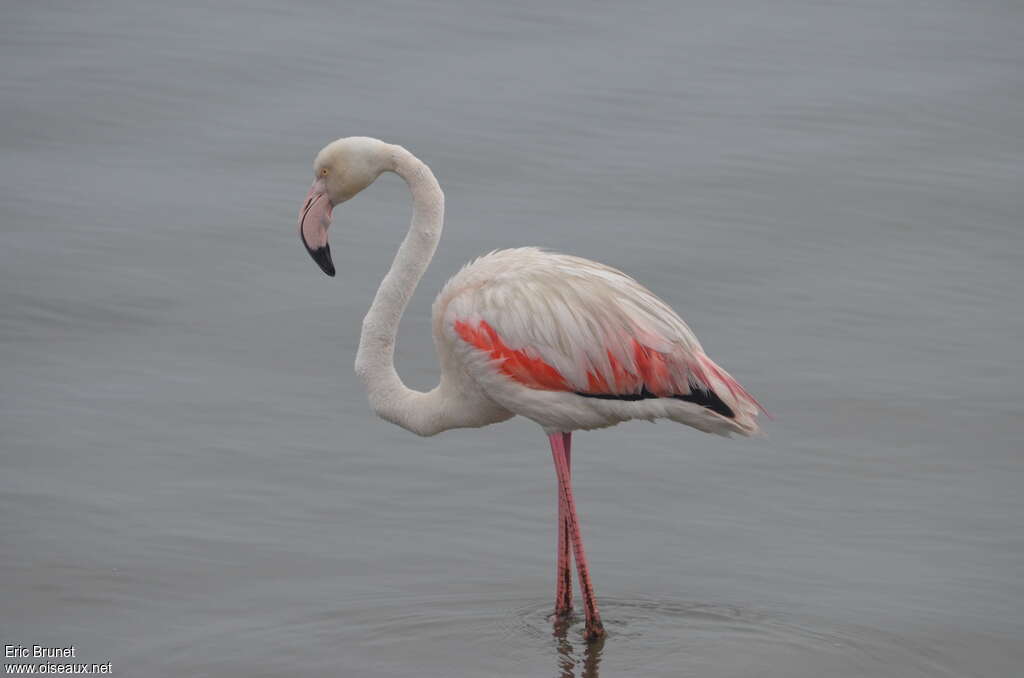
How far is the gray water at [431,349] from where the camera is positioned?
7.45 meters

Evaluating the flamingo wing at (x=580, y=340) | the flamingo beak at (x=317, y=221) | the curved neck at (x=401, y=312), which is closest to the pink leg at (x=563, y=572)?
the flamingo wing at (x=580, y=340)

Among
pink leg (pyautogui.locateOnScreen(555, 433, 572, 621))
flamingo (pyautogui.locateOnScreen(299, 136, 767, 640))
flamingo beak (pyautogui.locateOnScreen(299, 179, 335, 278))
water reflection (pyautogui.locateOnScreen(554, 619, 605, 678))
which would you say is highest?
flamingo beak (pyautogui.locateOnScreen(299, 179, 335, 278))

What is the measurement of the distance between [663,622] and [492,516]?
118cm

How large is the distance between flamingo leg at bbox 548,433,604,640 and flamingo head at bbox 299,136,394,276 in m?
1.17

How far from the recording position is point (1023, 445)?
29.2ft

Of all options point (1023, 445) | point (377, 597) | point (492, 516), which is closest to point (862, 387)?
point (1023, 445)

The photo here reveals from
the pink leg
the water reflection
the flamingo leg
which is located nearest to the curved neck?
the flamingo leg

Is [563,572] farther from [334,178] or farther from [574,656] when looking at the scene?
[334,178]

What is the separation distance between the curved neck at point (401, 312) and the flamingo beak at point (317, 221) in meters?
0.27

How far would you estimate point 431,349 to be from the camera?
9.82 metres

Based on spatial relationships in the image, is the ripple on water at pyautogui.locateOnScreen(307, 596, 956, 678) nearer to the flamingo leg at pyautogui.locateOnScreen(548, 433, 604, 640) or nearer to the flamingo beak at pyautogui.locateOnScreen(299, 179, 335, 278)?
the flamingo leg at pyautogui.locateOnScreen(548, 433, 604, 640)

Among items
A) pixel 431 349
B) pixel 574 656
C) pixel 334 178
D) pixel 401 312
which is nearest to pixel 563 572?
pixel 574 656

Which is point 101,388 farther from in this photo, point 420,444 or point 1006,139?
point 1006,139

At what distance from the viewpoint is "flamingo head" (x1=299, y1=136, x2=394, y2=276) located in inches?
285
